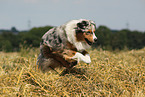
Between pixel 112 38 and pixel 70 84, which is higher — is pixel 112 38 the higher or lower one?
the lower one

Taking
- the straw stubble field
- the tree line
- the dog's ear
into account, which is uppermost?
the dog's ear

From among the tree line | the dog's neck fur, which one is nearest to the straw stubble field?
the dog's neck fur

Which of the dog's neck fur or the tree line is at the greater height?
the dog's neck fur

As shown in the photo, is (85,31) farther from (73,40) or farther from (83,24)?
(73,40)

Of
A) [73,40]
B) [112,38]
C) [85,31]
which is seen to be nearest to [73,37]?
[73,40]

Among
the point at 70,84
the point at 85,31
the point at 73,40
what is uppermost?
the point at 85,31

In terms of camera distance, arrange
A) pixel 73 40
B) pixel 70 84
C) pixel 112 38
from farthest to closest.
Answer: pixel 112 38, pixel 70 84, pixel 73 40

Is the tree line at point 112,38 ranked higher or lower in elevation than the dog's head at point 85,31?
lower

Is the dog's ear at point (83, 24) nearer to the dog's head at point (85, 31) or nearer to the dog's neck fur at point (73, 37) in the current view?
the dog's head at point (85, 31)

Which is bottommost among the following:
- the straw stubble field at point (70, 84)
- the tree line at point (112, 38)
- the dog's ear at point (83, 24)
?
the tree line at point (112, 38)

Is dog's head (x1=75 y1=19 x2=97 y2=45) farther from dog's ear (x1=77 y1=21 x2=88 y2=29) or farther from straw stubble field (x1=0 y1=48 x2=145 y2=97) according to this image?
straw stubble field (x1=0 y1=48 x2=145 y2=97)

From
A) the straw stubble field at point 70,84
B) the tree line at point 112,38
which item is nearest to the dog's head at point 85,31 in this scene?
the straw stubble field at point 70,84

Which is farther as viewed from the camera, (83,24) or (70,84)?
(70,84)

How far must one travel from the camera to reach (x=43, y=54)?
3.54 m
